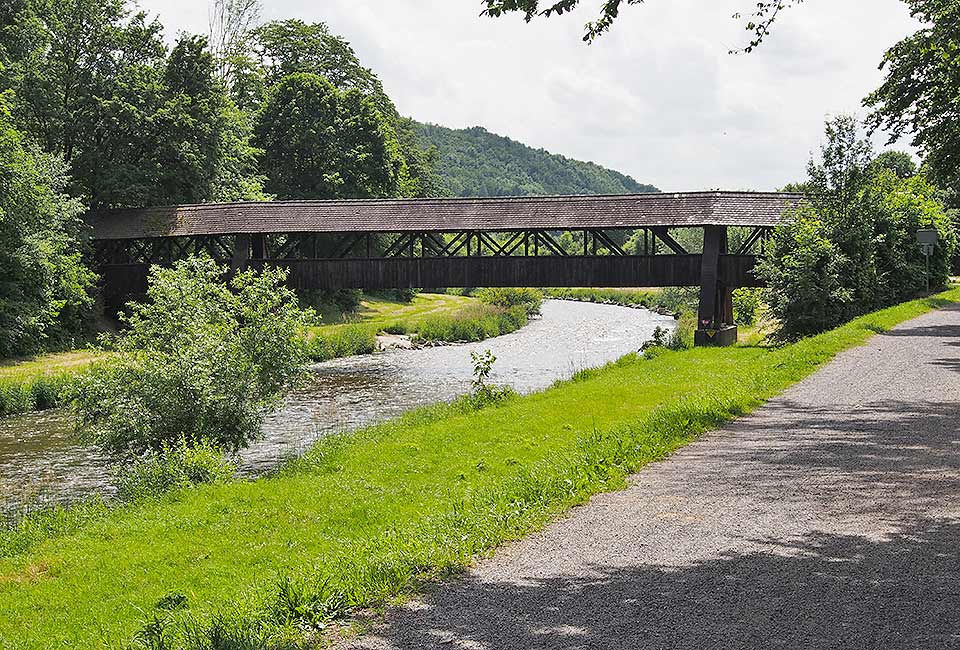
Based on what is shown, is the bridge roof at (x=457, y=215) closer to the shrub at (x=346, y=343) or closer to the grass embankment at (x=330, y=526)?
the shrub at (x=346, y=343)

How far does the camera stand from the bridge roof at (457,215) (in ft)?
94.8

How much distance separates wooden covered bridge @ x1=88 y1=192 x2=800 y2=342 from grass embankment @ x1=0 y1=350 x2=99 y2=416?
6.75m

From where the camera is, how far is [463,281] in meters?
30.4

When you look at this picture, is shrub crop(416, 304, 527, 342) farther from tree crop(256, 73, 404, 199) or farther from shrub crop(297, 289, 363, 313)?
tree crop(256, 73, 404, 199)

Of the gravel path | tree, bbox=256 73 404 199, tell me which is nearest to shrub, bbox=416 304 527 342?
tree, bbox=256 73 404 199

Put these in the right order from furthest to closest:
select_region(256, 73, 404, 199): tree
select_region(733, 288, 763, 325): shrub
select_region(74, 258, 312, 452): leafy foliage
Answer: select_region(256, 73, 404, 199): tree, select_region(733, 288, 763, 325): shrub, select_region(74, 258, 312, 452): leafy foliage

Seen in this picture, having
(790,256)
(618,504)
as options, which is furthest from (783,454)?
(790,256)

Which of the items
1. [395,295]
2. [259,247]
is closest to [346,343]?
[259,247]

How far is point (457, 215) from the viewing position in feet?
98.8

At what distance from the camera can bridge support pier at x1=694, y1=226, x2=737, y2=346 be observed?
27.6 m

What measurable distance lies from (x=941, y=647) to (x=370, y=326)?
36410mm

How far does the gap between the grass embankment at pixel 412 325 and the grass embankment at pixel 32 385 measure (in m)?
8.18

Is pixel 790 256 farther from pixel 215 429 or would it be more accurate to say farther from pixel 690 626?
pixel 690 626

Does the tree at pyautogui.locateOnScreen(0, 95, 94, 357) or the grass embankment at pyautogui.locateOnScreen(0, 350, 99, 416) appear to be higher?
the tree at pyautogui.locateOnScreen(0, 95, 94, 357)
